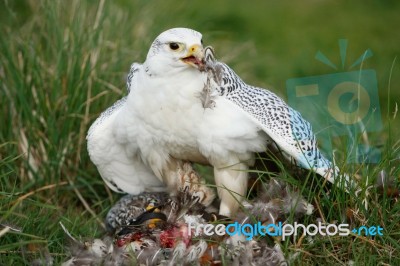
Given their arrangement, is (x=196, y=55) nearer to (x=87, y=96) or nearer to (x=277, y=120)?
(x=277, y=120)

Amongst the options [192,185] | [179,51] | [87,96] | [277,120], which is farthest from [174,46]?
[87,96]

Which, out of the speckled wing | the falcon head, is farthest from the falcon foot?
the falcon head

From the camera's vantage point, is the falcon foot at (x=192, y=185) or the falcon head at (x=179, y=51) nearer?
the falcon head at (x=179, y=51)

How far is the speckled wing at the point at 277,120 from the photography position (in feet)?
10.5

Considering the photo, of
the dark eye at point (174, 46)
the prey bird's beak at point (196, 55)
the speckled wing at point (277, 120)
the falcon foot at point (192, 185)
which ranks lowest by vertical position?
the falcon foot at point (192, 185)

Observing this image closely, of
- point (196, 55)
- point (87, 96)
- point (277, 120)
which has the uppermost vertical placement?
point (196, 55)

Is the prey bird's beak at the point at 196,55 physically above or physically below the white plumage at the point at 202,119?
above

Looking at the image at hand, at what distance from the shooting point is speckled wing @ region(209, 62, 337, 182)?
10.5 ft

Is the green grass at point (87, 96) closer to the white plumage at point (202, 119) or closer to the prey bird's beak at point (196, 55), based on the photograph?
the white plumage at point (202, 119)

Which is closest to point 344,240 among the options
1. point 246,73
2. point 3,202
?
point 3,202

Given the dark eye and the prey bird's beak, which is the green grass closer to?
the prey bird's beak

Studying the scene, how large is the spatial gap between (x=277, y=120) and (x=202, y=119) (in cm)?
33

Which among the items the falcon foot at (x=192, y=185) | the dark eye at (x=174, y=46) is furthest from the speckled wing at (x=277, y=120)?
the falcon foot at (x=192, y=185)

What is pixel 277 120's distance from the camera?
3.22m
